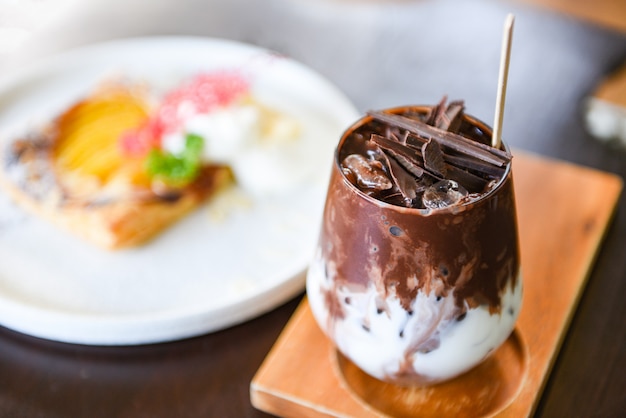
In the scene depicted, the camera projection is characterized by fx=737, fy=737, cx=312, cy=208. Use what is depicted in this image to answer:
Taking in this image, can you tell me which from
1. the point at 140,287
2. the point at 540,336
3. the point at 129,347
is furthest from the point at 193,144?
the point at 540,336

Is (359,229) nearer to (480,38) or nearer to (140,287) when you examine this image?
(140,287)

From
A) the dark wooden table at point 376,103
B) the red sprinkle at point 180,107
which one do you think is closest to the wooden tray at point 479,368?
the dark wooden table at point 376,103

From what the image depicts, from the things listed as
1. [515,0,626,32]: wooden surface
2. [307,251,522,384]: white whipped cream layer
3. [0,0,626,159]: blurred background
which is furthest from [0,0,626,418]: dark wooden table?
[515,0,626,32]: wooden surface

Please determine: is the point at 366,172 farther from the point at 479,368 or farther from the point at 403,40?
the point at 403,40

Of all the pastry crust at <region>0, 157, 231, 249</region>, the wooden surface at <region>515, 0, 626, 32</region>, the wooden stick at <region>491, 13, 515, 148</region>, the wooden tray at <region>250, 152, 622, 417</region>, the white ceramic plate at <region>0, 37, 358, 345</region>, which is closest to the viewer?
the wooden stick at <region>491, 13, 515, 148</region>

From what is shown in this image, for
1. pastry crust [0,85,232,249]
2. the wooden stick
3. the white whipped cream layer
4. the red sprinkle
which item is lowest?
pastry crust [0,85,232,249]

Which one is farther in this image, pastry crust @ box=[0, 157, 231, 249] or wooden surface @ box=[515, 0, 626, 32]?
wooden surface @ box=[515, 0, 626, 32]

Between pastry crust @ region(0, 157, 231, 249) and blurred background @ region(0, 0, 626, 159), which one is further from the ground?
blurred background @ region(0, 0, 626, 159)

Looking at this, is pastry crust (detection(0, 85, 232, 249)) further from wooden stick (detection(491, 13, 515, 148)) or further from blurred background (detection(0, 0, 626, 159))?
wooden stick (detection(491, 13, 515, 148))
